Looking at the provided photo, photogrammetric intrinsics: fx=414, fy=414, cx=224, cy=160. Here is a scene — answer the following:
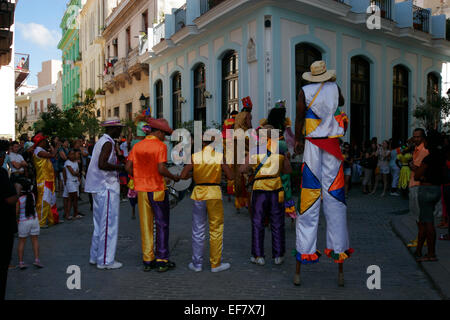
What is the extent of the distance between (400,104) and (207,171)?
48.5ft

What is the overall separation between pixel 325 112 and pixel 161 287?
8.37ft

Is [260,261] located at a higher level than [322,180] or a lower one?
lower

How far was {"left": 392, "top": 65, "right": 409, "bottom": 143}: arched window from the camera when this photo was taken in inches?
673

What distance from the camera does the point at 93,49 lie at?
3127cm

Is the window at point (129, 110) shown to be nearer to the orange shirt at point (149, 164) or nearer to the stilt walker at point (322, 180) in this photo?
the orange shirt at point (149, 164)

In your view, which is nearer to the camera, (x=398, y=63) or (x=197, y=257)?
(x=197, y=257)

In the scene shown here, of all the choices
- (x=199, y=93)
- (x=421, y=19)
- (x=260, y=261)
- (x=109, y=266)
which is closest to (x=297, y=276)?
(x=260, y=261)

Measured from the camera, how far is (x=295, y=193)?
1137 cm

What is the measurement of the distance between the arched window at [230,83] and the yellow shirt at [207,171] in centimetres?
960

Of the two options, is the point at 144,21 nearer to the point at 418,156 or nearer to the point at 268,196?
the point at 418,156

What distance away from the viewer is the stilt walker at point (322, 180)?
Answer: 4.33 m

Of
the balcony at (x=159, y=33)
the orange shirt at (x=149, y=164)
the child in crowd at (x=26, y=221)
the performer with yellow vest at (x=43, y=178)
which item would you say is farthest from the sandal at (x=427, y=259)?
the balcony at (x=159, y=33)
